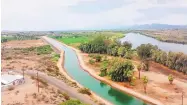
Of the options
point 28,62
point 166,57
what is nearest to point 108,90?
point 166,57

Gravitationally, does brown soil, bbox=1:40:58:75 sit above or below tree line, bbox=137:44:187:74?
below

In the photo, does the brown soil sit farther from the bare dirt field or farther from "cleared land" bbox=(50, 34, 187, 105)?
the bare dirt field

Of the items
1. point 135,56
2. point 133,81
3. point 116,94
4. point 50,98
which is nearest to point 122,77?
point 133,81

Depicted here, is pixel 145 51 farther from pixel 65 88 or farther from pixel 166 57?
pixel 65 88

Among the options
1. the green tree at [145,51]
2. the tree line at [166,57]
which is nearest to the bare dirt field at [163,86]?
the tree line at [166,57]

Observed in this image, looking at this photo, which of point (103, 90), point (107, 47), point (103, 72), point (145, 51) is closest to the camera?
point (103, 90)

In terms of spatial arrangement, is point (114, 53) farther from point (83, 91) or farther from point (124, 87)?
point (83, 91)

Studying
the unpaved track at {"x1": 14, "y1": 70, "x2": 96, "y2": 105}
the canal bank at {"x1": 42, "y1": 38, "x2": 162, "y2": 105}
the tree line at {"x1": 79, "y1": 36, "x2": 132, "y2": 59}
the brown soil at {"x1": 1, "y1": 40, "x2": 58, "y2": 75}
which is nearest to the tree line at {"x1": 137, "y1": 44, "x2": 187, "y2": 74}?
the tree line at {"x1": 79, "y1": 36, "x2": 132, "y2": 59}

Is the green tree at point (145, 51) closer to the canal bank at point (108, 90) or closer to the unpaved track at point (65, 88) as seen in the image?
the canal bank at point (108, 90)
